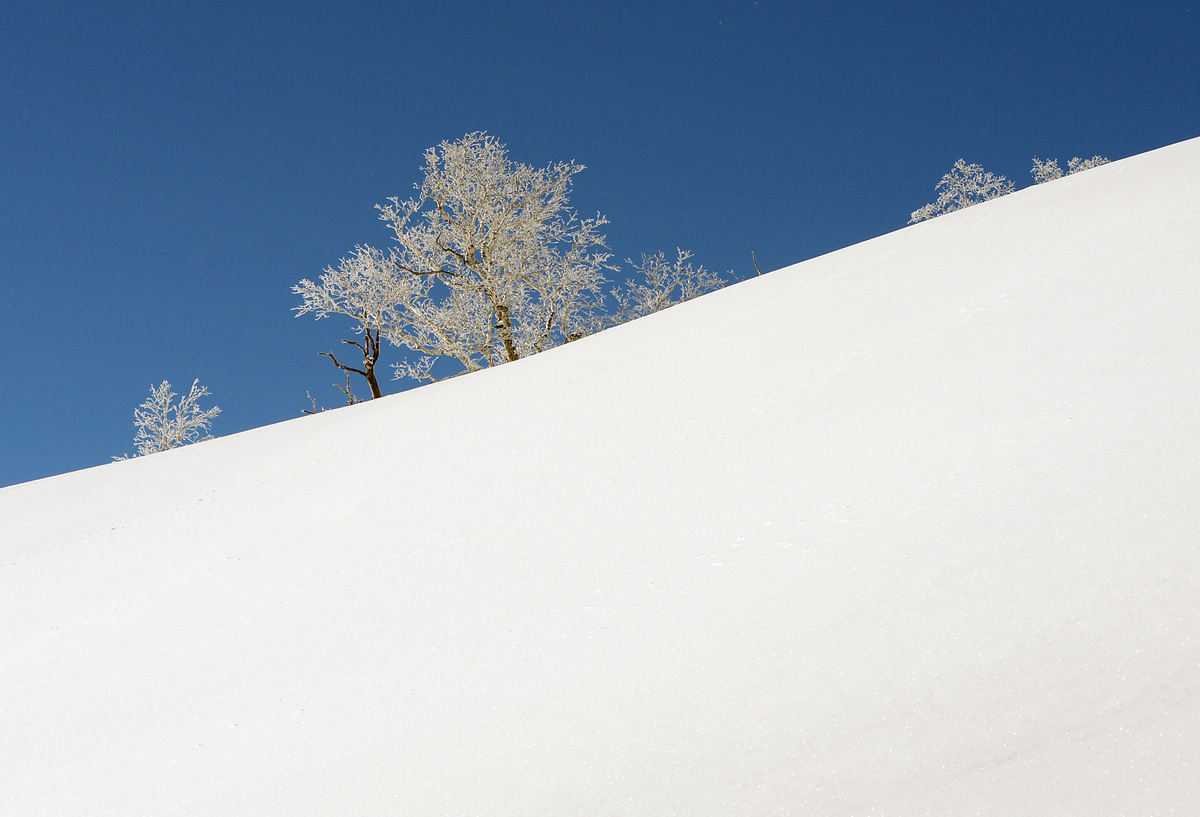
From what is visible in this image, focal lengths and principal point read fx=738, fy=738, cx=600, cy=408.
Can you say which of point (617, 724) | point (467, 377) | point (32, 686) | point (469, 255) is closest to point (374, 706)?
point (617, 724)

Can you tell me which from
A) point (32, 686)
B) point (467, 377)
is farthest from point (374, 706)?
point (467, 377)

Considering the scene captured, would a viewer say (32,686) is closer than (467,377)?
Yes

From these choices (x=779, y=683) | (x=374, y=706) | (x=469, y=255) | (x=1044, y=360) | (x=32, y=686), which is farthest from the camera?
(x=469, y=255)

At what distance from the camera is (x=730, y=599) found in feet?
6.33

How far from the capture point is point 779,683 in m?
1.59

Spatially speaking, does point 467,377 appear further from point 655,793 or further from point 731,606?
point 655,793

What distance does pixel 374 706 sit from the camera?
190 centimetres

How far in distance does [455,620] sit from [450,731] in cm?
53

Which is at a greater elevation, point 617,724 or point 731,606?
point 731,606

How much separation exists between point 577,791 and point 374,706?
69cm

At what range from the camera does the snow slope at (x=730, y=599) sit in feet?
4.60

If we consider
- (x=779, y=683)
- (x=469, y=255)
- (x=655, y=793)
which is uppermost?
(x=469, y=255)

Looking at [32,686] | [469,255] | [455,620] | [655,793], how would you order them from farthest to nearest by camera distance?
[469,255] < [32,686] < [455,620] < [655,793]

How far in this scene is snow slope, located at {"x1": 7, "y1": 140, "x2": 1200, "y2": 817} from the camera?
1.40m
